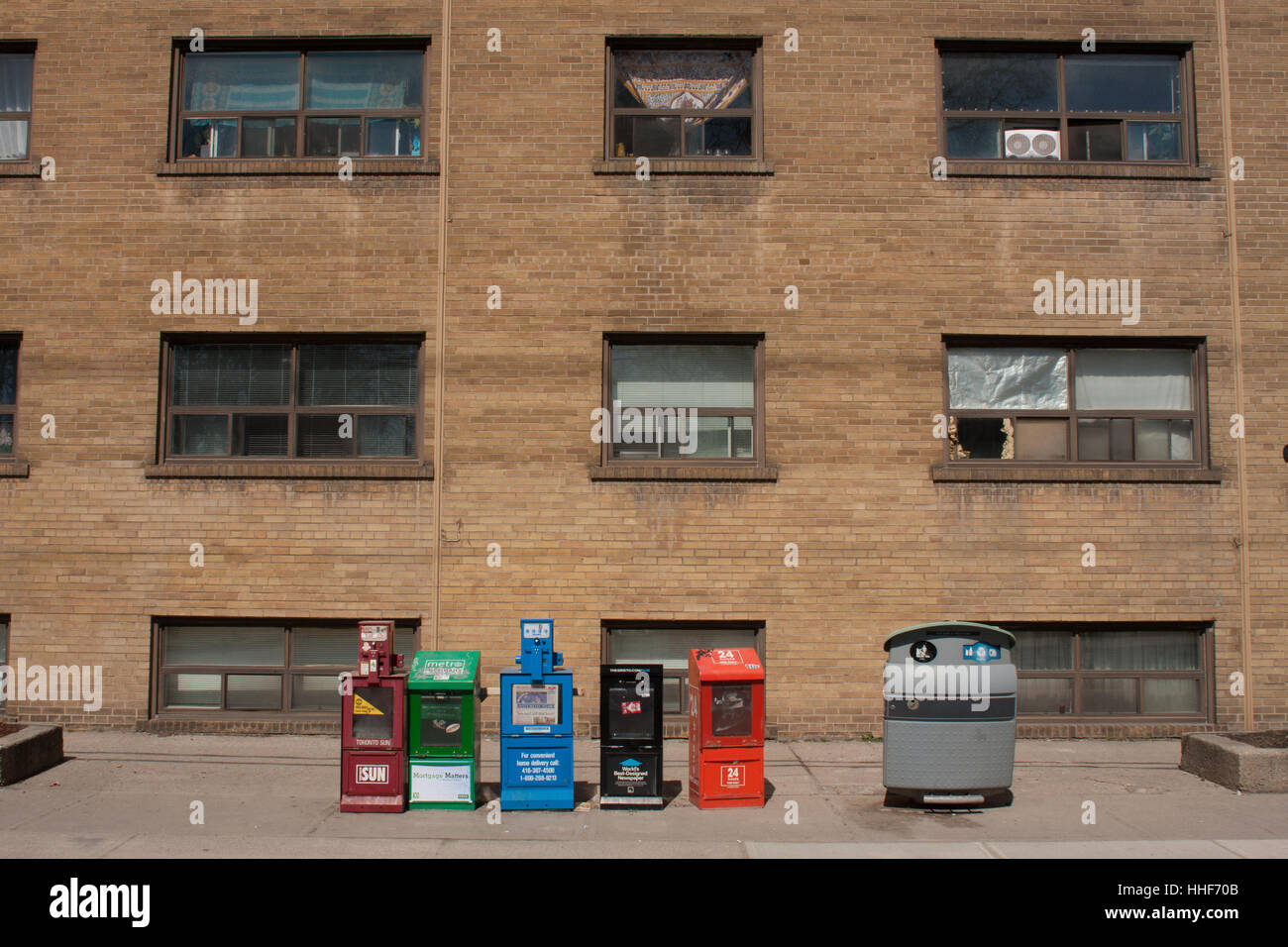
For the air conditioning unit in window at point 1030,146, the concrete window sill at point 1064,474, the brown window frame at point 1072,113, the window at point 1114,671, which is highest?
the brown window frame at point 1072,113

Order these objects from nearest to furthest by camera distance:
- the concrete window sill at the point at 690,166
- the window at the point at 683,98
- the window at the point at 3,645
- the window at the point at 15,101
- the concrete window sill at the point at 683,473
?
1. the concrete window sill at the point at 683,473
2. the window at the point at 3,645
3. the concrete window sill at the point at 690,166
4. the window at the point at 683,98
5. the window at the point at 15,101

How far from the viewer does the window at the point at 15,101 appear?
11906mm

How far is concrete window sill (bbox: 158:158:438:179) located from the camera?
11.5 meters

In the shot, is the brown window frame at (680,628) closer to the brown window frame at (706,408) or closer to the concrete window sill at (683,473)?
the concrete window sill at (683,473)

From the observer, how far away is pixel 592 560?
440 inches

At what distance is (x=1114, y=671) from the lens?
37.2ft

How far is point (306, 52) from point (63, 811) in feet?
26.9

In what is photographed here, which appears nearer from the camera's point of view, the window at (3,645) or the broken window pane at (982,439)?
the window at (3,645)

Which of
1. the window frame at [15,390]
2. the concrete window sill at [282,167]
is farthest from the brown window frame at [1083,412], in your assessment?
the window frame at [15,390]

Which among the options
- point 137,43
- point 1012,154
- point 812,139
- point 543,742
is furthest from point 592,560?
point 137,43

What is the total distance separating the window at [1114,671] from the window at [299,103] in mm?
8703

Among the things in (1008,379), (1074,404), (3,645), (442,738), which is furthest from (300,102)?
(1074,404)

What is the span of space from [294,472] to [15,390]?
3301 mm

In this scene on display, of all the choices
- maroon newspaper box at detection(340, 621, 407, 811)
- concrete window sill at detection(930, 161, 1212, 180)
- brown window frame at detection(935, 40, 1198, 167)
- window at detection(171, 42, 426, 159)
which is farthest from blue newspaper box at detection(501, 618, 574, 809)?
brown window frame at detection(935, 40, 1198, 167)
